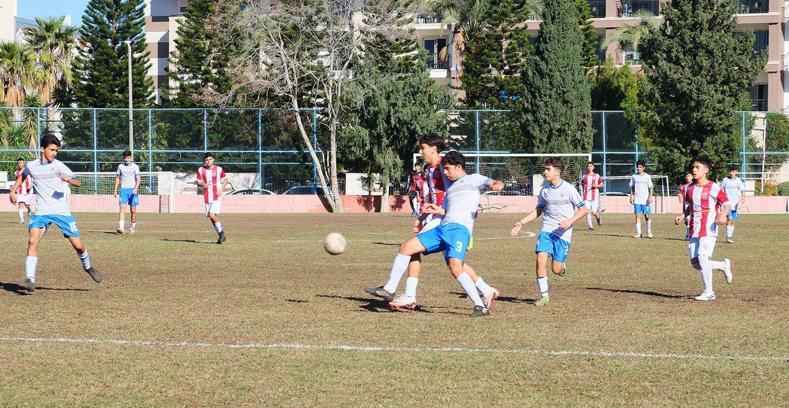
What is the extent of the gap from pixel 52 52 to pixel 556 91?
32.2 meters

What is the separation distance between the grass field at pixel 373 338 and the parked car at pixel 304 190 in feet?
120

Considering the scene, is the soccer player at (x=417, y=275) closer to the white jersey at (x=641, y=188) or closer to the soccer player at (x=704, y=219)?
the soccer player at (x=704, y=219)

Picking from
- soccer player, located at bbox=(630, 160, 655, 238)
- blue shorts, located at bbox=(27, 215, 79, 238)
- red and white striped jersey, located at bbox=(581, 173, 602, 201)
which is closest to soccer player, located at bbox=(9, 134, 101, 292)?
blue shorts, located at bbox=(27, 215, 79, 238)

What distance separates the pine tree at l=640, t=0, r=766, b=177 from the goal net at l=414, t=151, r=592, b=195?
566 centimetres

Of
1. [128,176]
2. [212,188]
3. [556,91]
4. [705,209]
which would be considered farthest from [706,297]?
[556,91]

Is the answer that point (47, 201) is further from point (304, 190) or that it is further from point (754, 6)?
point (754, 6)

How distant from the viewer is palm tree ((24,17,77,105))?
69.2 meters

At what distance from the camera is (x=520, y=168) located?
5344 centimetres

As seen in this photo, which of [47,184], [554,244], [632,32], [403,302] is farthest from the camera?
[632,32]

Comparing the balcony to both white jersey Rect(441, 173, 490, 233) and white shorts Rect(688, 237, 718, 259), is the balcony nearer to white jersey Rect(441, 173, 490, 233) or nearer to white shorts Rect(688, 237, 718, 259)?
white shorts Rect(688, 237, 718, 259)

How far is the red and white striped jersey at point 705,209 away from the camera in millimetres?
14477

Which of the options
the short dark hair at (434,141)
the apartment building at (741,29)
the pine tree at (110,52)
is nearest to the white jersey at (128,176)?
the short dark hair at (434,141)

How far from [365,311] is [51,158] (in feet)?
15.6

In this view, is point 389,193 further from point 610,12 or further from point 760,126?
point 610,12
